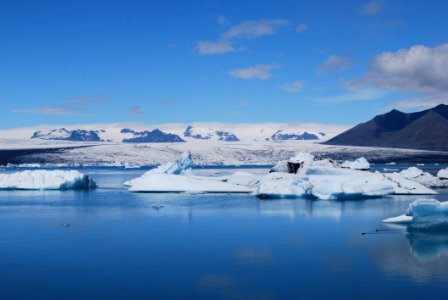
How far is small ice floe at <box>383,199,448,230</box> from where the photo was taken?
12086mm

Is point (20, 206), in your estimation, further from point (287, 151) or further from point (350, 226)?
point (287, 151)

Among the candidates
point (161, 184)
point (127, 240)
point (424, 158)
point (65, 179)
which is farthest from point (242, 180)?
point (424, 158)

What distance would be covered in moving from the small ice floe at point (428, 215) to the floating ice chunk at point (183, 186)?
12.6 metres

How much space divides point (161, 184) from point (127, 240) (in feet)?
44.4

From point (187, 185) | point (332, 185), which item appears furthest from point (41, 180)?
point (332, 185)

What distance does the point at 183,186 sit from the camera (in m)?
24.6

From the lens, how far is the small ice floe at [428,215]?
39.7 feet

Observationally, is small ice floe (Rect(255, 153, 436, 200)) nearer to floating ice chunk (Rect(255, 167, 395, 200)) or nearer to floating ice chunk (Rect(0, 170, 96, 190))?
floating ice chunk (Rect(255, 167, 395, 200))

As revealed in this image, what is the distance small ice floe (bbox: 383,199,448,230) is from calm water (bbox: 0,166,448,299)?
0.46m

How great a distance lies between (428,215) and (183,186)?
14.0m

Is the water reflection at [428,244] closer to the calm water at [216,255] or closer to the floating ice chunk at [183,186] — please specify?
the calm water at [216,255]

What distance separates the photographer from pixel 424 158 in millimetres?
95125

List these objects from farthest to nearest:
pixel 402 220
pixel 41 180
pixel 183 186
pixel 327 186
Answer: pixel 41 180 < pixel 183 186 < pixel 327 186 < pixel 402 220

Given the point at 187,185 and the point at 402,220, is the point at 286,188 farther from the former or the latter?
the point at 402,220
